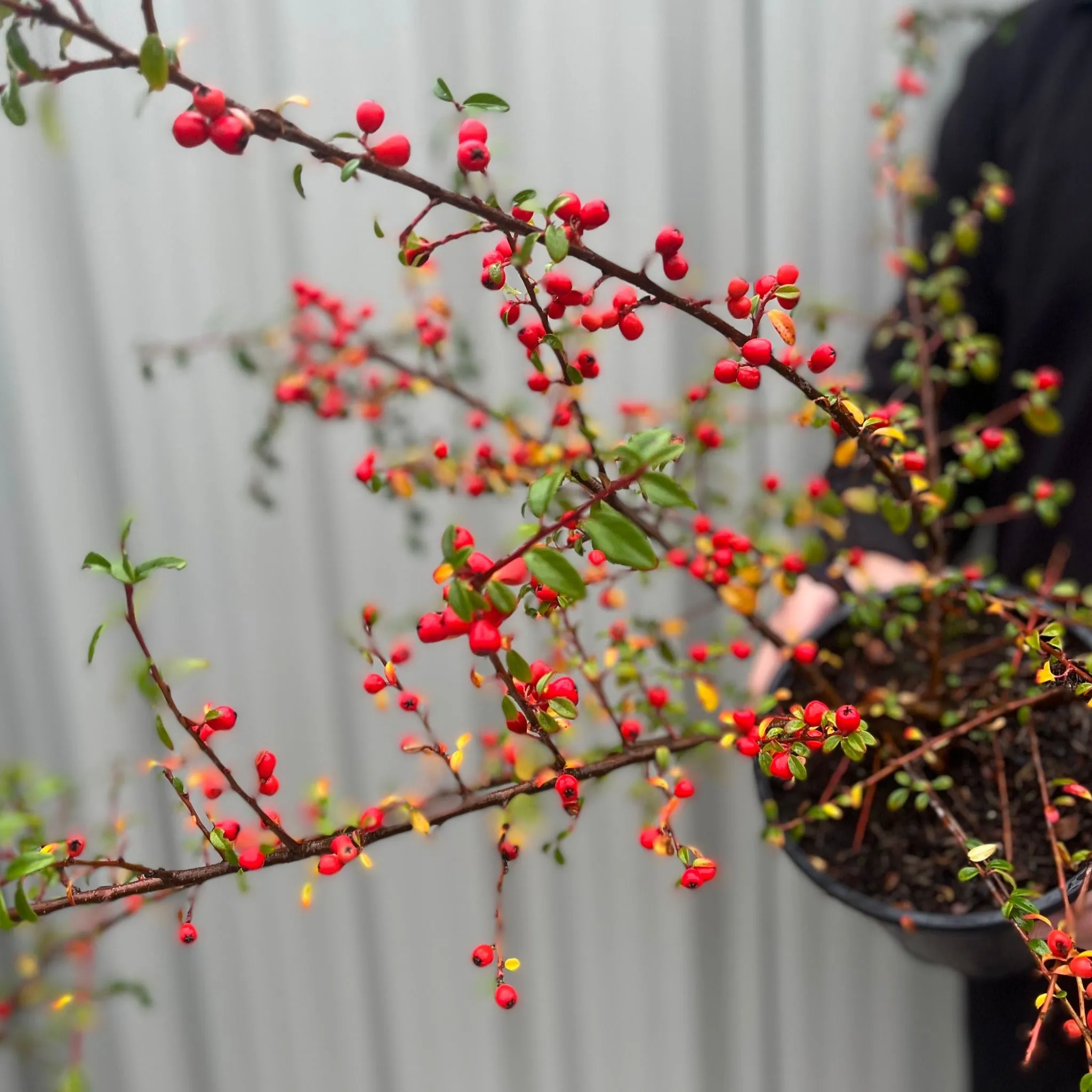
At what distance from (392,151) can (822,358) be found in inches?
6.5

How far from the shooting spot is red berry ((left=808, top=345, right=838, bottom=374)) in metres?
0.32

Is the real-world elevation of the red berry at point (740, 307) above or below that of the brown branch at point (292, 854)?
above

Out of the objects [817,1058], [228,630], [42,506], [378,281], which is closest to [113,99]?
[378,281]

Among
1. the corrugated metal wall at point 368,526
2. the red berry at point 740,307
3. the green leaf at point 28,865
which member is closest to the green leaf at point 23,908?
the green leaf at point 28,865

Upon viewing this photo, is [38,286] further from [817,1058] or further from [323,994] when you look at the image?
[817,1058]

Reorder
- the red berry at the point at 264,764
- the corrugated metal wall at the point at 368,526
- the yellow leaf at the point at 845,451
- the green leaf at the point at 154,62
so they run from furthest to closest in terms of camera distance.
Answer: the corrugated metal wall at the point at 368,526
the yellow leaf at the point at 845,451
the red berry at the point at 264,764
the green leaf at the point at 154,62

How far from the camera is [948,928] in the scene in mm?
497

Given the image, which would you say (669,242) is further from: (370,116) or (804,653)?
(804,653)

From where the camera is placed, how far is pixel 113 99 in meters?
0.77

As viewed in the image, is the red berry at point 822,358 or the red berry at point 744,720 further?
the red berry at point 744,720

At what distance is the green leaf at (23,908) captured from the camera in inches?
11.8

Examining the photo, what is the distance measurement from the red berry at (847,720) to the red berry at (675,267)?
0.57ft

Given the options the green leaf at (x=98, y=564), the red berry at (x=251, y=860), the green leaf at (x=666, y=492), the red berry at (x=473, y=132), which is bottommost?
the red berry at (x=251, y=860)

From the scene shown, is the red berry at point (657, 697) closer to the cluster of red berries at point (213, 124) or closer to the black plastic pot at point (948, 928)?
the black plastic pot at point (948, 928)
